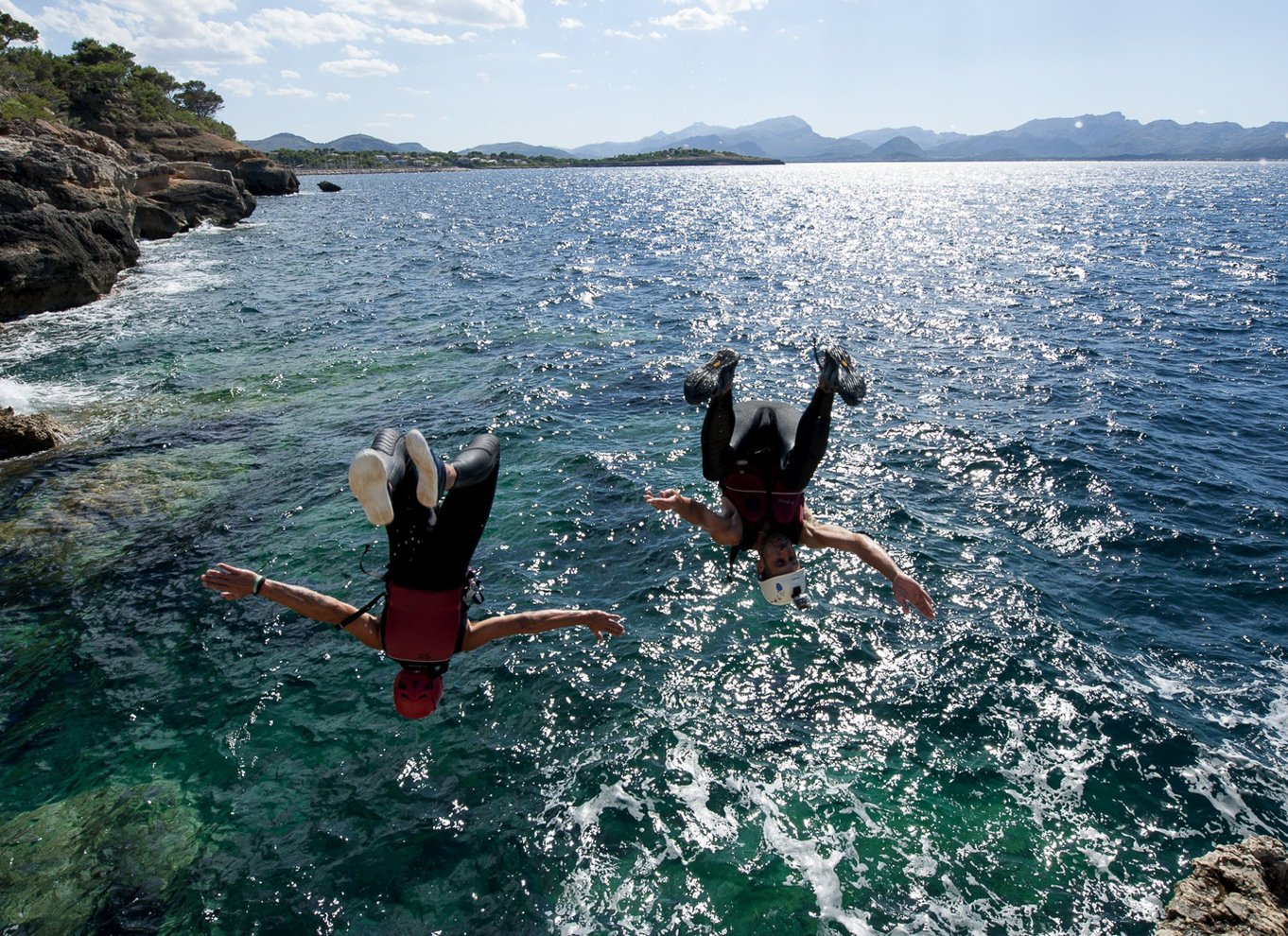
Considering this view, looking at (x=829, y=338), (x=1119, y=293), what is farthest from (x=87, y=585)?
(x=1119, y=293)

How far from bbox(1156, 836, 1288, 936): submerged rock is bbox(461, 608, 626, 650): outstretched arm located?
235 inches

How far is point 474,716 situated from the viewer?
10.0 m

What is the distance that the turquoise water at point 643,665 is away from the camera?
25.9ft

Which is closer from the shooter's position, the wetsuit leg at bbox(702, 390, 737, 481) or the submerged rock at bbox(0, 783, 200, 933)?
the submerged rock at bbox(0, 783, 200, 933)

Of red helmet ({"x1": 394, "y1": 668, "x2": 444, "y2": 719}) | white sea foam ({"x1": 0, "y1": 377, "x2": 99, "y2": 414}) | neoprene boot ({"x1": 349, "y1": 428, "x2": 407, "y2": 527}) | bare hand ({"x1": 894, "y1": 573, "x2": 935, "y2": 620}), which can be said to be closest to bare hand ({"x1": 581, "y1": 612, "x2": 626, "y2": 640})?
red helmet ({"x1": 394, "y1": 668, "x2": 444, "y2": 719})

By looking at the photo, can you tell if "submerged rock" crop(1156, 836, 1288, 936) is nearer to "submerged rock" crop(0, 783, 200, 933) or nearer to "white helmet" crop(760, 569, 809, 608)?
"white helmet" crop(760, 569, 809, 608)

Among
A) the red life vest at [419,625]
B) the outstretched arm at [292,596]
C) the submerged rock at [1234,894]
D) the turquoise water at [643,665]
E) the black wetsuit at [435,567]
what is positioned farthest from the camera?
the turquoise water at [643,665]

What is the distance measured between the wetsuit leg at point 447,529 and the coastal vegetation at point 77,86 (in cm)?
5766

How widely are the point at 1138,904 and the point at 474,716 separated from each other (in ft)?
27.5

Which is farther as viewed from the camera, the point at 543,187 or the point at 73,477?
the point at 543,187

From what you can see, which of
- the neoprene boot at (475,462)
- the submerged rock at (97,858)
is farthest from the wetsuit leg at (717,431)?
the submerged rock at (97,858)

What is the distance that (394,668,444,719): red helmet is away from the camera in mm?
7109

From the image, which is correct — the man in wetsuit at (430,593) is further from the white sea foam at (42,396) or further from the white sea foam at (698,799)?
the white sea foam at (42,396)

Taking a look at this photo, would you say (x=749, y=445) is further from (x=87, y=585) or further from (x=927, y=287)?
(x=927, y=287)
